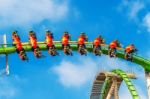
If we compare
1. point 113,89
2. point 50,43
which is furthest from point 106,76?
point 50,43

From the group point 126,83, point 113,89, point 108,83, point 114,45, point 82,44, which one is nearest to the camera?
point 82,44

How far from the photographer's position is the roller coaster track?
36.8m

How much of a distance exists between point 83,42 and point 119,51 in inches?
95.1

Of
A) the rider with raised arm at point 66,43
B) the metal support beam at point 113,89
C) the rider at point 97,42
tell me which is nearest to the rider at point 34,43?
the rider with raised arm at point 66,43

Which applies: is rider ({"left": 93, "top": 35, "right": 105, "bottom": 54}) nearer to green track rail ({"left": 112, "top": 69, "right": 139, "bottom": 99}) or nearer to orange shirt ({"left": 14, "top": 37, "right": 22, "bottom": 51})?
green track rail ({"left": 112, "top": 69, "right": 139, "bottom": 99})

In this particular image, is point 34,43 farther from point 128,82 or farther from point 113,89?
point 113,89

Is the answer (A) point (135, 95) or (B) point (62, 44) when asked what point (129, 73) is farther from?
(B) point (62, 44)

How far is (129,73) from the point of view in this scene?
35812 millimetres

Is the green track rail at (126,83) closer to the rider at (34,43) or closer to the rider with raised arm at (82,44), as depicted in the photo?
the rider with raised arm at (82,44)

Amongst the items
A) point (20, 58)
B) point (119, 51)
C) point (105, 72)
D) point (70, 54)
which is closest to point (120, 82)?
point (105, 72)

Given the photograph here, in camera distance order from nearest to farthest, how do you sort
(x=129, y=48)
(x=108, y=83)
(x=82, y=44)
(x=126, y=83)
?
(x=82, y=44) < (x=129, y=48) < (x=126, y=83) < (x=108, y=83)

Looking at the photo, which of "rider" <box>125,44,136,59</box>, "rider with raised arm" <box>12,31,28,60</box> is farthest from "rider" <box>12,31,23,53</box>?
"rider" <box>125,44,136,59</box>

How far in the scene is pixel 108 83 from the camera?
124 feet

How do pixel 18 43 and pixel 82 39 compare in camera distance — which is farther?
pixel 82 39
